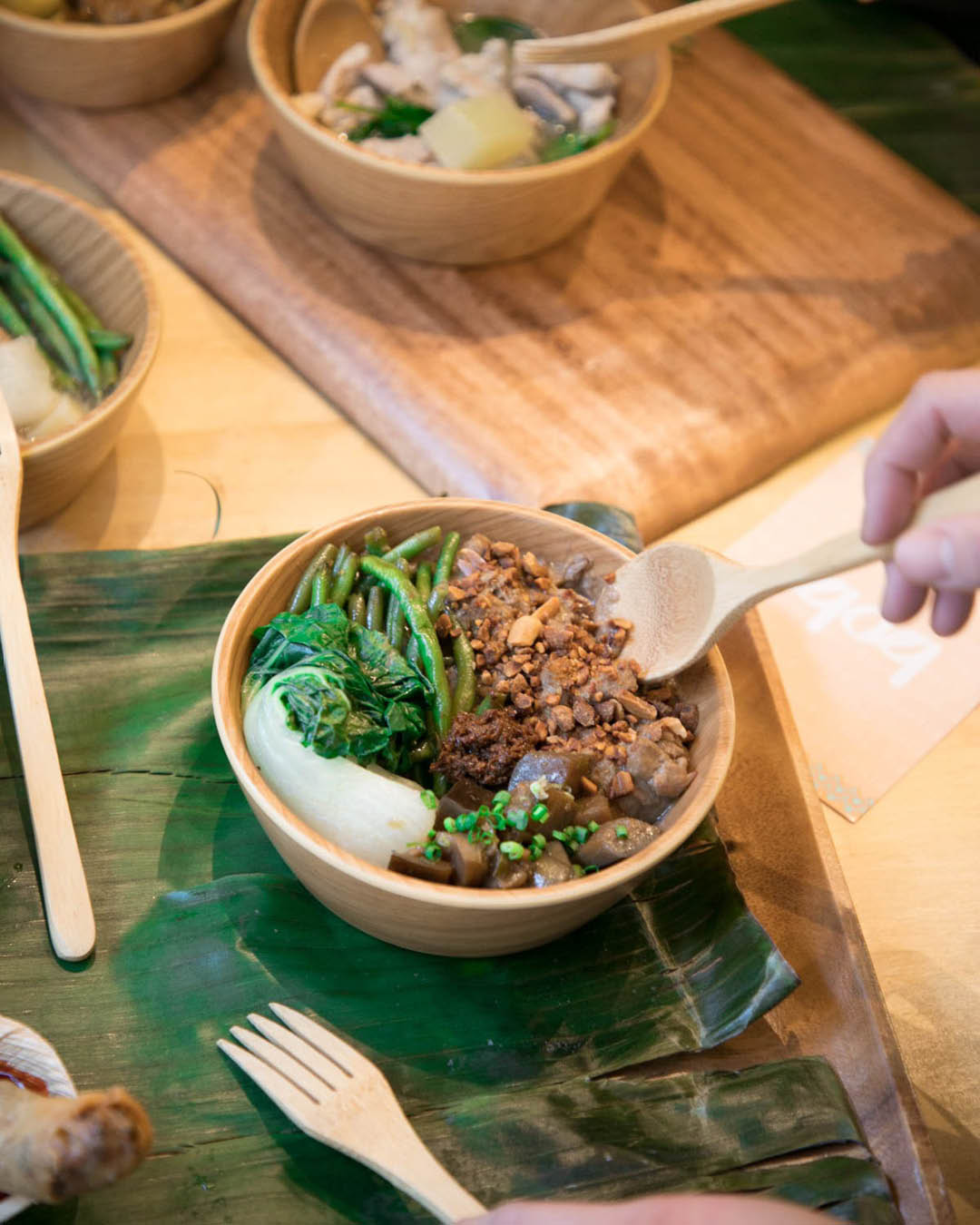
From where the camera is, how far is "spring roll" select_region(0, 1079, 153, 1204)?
1.21 metres

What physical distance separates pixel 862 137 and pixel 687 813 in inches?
107

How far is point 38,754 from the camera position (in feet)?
5.88

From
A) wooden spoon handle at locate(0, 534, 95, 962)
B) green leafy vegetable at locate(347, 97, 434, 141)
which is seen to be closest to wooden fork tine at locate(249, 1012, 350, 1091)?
wooden spoon handle at locate(0, 534, 95, 962)

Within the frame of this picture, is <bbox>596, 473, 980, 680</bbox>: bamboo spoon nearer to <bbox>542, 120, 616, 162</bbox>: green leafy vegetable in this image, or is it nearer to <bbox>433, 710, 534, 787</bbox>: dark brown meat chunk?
<bbox>433, 710, 534, 787</bbox>: dark brown meat chunk

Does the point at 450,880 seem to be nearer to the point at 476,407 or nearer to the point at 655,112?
the point at 476,407

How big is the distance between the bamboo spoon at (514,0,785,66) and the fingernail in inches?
69.1

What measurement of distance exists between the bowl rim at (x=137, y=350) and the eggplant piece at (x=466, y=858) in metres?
1.09

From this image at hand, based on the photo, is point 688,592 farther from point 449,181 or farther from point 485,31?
point 485,31

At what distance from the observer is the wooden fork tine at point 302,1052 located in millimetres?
1533

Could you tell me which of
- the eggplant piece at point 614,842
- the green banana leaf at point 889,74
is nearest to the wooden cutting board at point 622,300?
the green banana leaf at point 889,74

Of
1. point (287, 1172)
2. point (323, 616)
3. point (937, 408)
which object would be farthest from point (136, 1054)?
point (937, 408)

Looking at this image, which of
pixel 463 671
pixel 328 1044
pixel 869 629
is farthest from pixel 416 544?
pixel 869 629

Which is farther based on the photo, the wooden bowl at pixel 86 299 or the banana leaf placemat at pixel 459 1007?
the wooden bowl at pixel 86 299

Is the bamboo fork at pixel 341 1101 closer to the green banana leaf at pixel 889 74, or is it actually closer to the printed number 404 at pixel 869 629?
the printed number 404 at pixel 869 629
